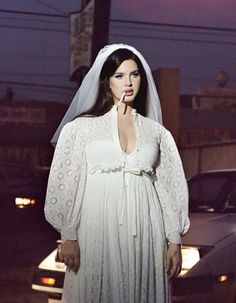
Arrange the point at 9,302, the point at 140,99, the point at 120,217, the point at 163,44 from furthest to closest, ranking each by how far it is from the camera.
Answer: the point at 163,44 < the point at 9,302 < the point at 140,99 < the point at 120,217

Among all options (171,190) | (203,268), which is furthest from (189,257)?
(171,190)

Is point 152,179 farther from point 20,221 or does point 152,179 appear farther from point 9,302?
point 20,221

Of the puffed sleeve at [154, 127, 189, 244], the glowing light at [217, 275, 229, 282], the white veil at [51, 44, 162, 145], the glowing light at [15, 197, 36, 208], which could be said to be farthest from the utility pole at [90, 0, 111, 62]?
the puffed sleeve at [154, 127, 189, 244]

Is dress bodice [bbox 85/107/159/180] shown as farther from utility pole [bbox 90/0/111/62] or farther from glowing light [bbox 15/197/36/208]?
glowing light [bbox 15/197/36/208]

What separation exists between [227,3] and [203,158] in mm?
1276

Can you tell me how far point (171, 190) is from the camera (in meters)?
2.49

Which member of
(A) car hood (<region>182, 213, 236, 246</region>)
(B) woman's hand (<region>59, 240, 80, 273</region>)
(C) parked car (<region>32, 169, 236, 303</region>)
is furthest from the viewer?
(A) car hood (<region>182, 213, 236, 246</region>)

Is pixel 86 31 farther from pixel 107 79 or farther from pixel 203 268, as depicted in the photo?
pixel 107 79

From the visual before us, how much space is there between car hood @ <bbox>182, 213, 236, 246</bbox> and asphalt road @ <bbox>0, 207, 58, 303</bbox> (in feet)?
5.75

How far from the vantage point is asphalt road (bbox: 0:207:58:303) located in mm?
5594

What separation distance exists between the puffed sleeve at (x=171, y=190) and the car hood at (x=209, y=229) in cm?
135

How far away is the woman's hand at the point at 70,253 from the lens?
2328 mm

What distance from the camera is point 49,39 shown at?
509cm

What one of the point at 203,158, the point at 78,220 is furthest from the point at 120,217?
the point at 203,158
